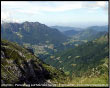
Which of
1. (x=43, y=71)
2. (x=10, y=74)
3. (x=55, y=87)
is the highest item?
(x=10, y=74)

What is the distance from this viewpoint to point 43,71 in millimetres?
73688

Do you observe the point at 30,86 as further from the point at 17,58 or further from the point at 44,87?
the point at 17,58

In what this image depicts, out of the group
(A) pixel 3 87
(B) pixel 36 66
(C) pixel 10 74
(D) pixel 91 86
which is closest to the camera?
(A) pixel 3 87

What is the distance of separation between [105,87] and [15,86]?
14.0 ft

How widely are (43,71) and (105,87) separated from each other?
216 ft

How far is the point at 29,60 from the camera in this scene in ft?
257

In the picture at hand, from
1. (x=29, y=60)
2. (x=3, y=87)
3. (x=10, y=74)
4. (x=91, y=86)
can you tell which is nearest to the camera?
(x=3, y=87)

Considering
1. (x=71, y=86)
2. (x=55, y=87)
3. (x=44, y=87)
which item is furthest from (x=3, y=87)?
(x=71, y=86)

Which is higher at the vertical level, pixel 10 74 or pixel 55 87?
pixel 10 74

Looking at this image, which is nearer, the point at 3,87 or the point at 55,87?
the point at 3,87

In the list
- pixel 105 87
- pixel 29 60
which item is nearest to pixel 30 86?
pixel 105 87

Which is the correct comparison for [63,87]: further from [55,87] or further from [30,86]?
[30,86]

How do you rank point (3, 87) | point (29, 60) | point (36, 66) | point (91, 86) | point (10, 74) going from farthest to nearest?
point (29, 60)
point (36, 66)
point (10, 74)
point (91, 86)
point (3, 87)

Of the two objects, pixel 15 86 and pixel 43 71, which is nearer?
pixel 15 86
